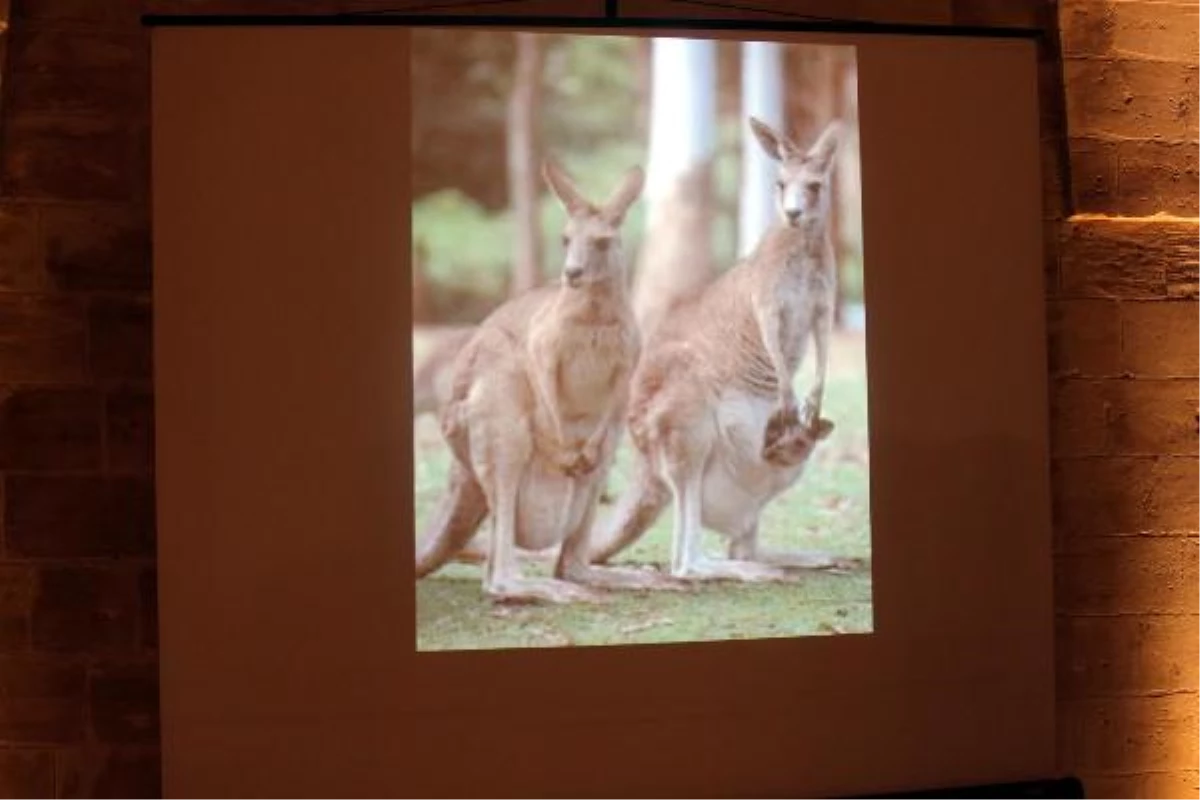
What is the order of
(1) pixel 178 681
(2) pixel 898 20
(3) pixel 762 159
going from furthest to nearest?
1. (2) pixel 898 20
2. (3) pixel 762 159
3. (1) pixel 178 681

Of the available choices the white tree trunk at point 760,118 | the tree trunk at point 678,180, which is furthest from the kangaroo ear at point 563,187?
the white tree trunk at point 760,118

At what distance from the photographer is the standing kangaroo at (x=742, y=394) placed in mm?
2881

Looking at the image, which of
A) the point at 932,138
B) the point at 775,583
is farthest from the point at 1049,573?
the point at 932,138

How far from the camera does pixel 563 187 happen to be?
285 cm

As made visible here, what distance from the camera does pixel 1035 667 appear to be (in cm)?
302

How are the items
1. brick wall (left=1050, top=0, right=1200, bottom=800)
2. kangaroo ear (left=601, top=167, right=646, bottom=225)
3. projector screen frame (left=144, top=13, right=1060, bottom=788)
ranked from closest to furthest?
projector screen frame (left=144, top=13, right=1060, bottom=788) < kangaroo ear (left=601, top=167, right=646, bottom=225) < brick wall (left=1050, top=0, right=1200, bottom=800)

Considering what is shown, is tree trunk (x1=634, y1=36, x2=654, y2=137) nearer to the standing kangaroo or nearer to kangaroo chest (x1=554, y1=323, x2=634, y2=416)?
the standing kangaroo

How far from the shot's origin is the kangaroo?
9.29ft

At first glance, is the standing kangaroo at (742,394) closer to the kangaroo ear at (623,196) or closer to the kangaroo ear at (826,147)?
the kangaroo ear at (826,147)

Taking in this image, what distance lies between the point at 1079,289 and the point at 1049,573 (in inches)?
32.6

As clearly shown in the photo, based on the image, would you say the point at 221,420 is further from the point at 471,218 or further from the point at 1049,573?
the point at 1049,573

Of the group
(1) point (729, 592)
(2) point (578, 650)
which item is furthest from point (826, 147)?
(2) point (578, 650)

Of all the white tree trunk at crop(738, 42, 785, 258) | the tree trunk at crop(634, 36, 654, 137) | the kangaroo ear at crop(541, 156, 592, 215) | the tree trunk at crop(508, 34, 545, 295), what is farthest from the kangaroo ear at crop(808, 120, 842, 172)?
the tree trunk at crop(508, 34, 545, 295)

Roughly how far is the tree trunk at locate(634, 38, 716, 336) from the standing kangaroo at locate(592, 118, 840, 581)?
64mm
